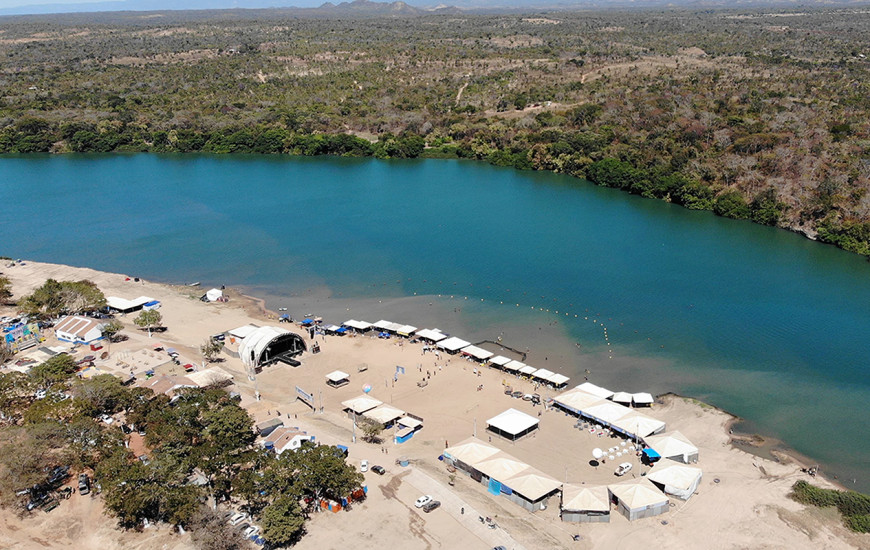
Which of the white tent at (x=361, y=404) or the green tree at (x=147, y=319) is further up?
the green tree at (x=147, y=319)

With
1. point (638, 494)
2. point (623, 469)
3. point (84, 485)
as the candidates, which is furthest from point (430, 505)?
point (84, 485)

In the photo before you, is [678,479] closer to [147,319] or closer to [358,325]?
[358,325]

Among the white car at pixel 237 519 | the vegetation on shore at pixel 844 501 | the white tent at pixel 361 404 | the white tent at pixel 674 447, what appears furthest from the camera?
the white tent at pixel 361 404

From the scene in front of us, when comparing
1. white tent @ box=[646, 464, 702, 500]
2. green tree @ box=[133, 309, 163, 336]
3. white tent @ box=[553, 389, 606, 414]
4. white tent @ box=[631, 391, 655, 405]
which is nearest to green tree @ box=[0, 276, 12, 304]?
green tree @ box=[133, 309, 163, 336]

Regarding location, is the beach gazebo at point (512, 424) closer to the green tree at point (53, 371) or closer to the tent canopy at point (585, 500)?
the tent canopy at point (585, 500)

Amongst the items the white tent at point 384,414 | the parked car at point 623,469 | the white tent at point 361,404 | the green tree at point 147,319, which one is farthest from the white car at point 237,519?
the green tree at point 147,319

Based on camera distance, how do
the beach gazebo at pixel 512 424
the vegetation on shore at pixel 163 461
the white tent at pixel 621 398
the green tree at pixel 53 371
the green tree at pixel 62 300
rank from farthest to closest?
1. the green tree at pixel 62 300
2. the white tent at pixel 621 398
3. the green tree at pixel 53 371
4. the beach gazebo at pixel 512 424
5. the vegetation on shore at pixel 163 461

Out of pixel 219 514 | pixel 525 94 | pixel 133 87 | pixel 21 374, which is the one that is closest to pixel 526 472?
pixel 219 514

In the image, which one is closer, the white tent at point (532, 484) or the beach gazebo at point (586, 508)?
the beach gazebo at point (586, 508)
